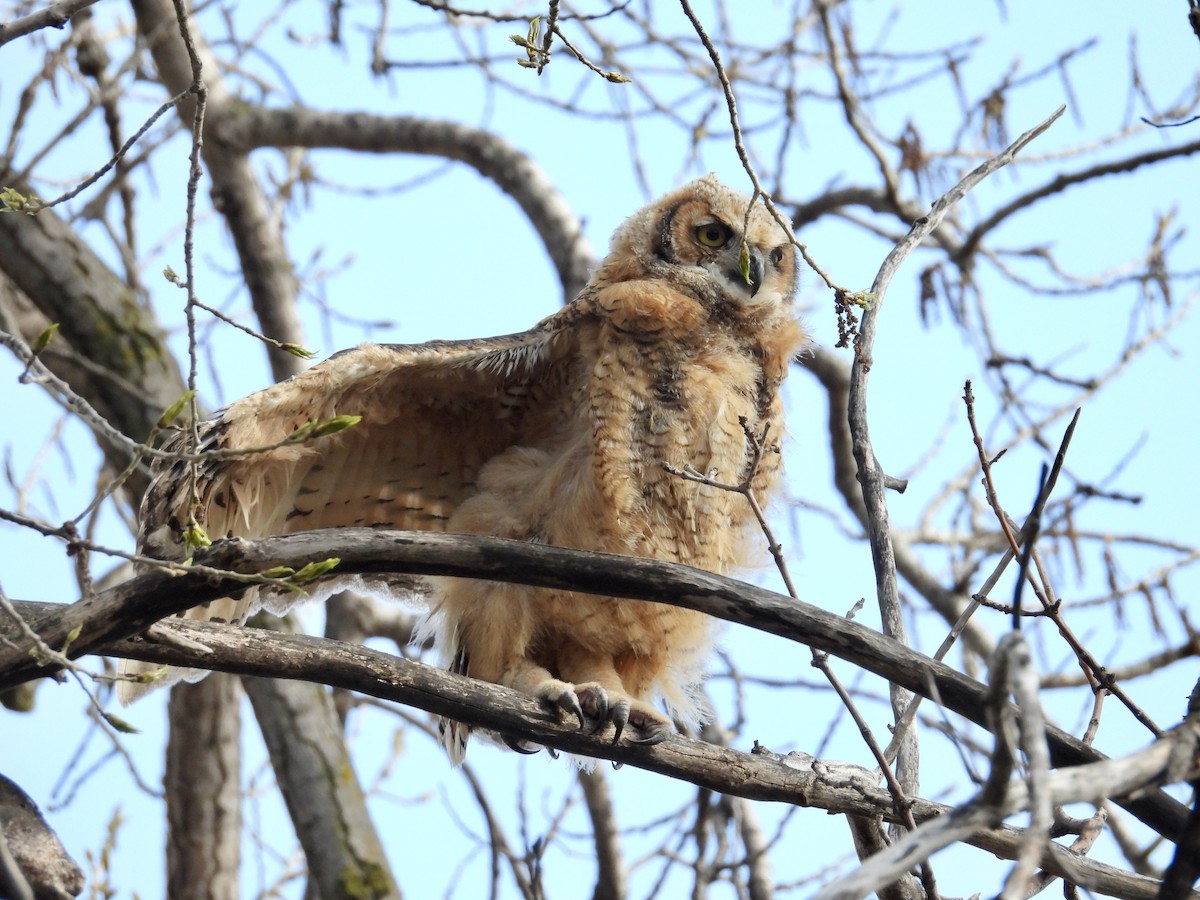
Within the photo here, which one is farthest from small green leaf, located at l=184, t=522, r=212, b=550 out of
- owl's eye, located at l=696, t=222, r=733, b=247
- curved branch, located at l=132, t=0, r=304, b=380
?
curved branch, located at l=132, t=0, r=304, b=380

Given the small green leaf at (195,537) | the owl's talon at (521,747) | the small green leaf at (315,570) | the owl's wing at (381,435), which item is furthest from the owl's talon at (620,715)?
the small green leaf at (195,537)

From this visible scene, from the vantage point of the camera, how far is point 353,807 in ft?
15.1

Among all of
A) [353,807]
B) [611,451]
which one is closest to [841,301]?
[611,451]

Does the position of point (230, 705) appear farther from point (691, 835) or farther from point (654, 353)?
point (654, 353)

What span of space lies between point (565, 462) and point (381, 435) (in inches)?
21.8

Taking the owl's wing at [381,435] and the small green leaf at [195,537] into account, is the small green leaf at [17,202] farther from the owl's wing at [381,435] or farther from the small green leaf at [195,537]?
the owl's wing at [381,435]

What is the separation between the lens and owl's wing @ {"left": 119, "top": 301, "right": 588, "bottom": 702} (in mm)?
3104

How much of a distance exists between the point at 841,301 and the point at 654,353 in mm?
1116

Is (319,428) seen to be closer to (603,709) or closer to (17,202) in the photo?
(17,202)

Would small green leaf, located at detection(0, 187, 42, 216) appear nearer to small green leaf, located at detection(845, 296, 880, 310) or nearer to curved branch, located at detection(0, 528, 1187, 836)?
Result: curved branch, located at detection(0, 528, 1187, 836)

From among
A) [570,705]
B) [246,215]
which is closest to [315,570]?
[570,705]

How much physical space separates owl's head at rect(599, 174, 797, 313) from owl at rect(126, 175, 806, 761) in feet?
0.05

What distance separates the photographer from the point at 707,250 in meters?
4.11

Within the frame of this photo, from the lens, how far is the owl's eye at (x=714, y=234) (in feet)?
13.6
